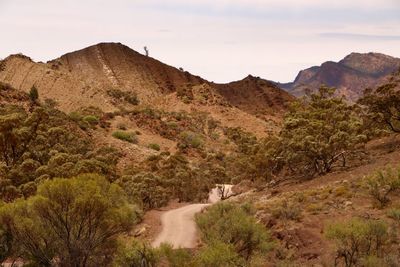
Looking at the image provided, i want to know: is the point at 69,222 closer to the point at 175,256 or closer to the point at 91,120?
the point at 175,256

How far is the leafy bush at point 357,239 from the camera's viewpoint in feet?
58.1

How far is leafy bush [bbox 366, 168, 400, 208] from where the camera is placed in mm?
24094

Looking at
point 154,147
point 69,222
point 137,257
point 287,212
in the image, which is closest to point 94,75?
point 154,147

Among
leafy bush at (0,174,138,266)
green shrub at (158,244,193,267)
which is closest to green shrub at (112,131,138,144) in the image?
leafy bush at (0,174,138,266)

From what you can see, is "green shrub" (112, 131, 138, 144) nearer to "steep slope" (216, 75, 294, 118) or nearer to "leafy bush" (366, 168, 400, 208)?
"leafy bush" (366, 168, 400, 208)

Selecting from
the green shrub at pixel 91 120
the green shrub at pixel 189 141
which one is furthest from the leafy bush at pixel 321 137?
the green shrub at pixel 91 120

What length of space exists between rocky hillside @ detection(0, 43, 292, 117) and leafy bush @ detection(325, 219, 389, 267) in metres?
72.8

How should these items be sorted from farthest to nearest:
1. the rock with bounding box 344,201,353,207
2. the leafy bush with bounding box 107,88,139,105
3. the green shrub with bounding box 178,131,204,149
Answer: the leafy bush with bounding box 107,88,139,105 < the green shrub with bounding box 178,131,204,149 < the rock with bounding box 344,201,353,207

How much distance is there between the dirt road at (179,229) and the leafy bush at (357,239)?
8.00 m

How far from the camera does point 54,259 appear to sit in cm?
1861

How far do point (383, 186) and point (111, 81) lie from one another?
94930mm

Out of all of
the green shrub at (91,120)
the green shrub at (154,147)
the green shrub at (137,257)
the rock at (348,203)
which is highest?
the green shrub at (91,120)

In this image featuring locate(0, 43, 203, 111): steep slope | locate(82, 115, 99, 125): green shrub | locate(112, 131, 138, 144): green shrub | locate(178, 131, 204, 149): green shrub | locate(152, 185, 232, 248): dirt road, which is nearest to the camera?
locate(152, 185, 232, 248): dirt road

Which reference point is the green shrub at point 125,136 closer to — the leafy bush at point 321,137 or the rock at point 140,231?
the leafy bush at point 321,137
